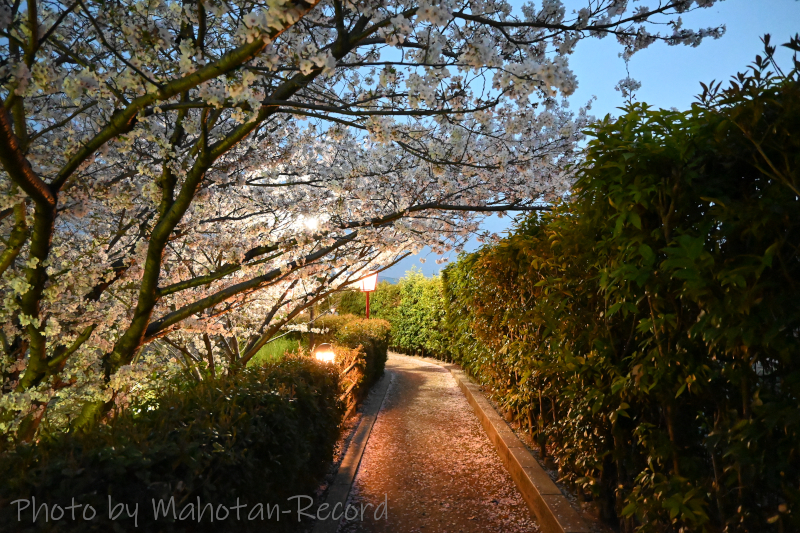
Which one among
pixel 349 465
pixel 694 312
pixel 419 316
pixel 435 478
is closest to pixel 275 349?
pixel 419 316

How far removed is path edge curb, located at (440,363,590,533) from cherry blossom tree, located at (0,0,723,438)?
8.00 ft

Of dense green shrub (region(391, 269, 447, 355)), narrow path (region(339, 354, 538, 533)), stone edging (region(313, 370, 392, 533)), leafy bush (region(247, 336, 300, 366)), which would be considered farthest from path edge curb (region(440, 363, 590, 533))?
dense green shrub (region(391, 269, 447, 355))

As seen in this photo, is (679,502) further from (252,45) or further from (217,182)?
(217,182)

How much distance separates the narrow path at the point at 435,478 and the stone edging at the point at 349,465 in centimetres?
8

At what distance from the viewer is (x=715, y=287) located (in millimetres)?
1810

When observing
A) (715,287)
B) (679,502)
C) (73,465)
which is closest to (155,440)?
(73,465)

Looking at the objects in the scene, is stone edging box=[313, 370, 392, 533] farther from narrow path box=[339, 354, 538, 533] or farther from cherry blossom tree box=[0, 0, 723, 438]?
cherry blossom tree box=[0, 0, 723, 438]

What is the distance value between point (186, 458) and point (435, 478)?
128 inches

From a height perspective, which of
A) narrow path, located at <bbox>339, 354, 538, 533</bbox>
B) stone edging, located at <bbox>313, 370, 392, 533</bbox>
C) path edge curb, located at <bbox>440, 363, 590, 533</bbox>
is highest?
path edge curb, located at <bbox>440, 363, 590, 533</bbox>

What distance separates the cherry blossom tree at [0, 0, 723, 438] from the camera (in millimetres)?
2766

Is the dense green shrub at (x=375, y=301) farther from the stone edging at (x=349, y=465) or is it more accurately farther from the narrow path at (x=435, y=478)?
the narrow path at (x=435, y=478)

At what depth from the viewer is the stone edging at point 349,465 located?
375 cm

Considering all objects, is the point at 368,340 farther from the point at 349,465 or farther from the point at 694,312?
the point at 694,312

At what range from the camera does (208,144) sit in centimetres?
436
